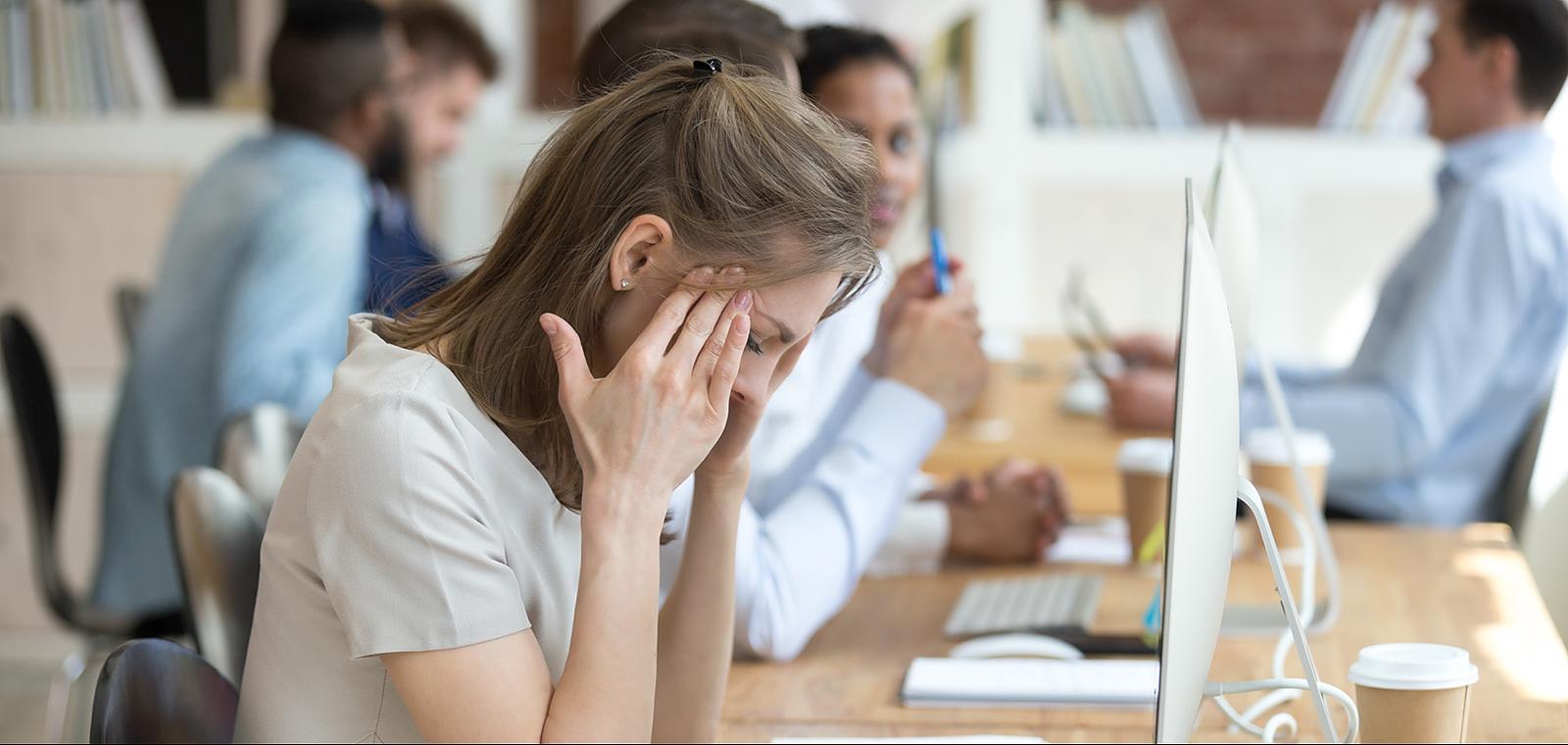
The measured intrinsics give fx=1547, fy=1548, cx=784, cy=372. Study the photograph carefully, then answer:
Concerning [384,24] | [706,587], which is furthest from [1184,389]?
[384,24]

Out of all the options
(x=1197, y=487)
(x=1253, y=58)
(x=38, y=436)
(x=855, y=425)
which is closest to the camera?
(x=1197, y=487)

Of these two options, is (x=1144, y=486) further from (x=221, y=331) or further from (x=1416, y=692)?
(x=221, y=331)

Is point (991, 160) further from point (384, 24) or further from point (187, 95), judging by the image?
point (187, 95)

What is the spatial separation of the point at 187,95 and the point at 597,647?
11.5 ft

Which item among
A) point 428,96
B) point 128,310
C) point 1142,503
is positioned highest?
Answer: point 1142,503

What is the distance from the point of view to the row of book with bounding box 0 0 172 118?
11.8 ft

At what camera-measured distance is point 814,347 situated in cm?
182

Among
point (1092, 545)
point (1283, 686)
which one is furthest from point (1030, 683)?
point (1092, 545)

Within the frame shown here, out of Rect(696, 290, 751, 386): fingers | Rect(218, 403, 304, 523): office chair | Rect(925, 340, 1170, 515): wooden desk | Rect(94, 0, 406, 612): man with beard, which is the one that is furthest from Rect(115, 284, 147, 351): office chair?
Rect(696, 290, 751, 386): fingers

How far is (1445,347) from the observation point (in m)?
2.34

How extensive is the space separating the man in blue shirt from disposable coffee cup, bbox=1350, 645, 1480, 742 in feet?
4.34

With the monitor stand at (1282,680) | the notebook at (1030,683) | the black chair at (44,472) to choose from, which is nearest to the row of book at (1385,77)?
the notebook at (1030,683)

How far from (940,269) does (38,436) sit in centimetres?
143

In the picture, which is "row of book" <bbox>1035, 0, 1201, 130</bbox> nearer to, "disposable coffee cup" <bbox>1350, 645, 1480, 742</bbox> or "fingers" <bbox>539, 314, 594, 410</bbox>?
"disposable coffee cup" <bbox>1350, 645, 1480, 742</bbox>
